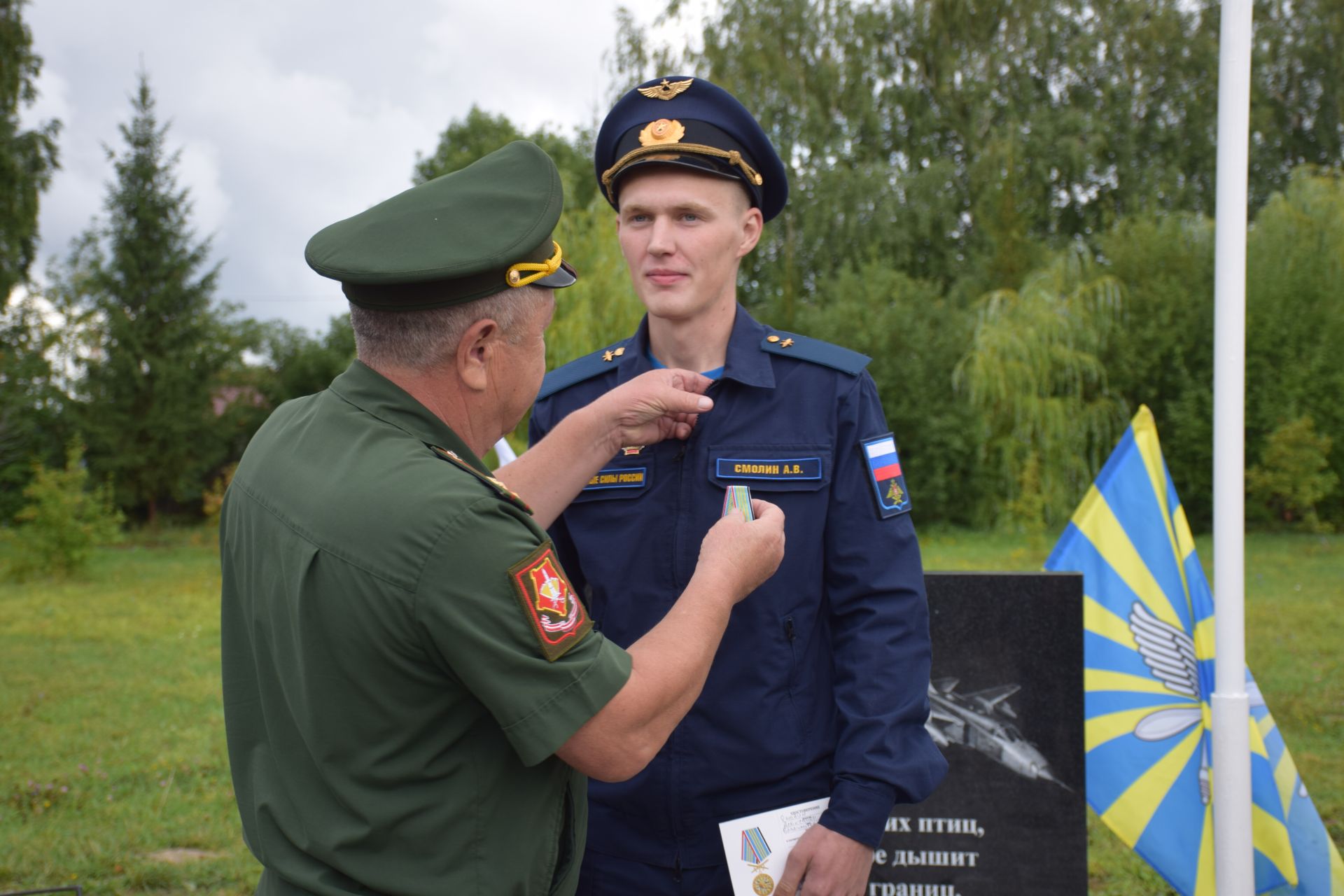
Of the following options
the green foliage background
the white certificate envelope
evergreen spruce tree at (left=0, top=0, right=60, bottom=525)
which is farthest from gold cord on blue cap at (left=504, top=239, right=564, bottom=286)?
evergreen spruce tree at (left=0, top=0, right=60, bottom=525)

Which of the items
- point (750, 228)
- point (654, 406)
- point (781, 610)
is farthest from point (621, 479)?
point (750, 228)

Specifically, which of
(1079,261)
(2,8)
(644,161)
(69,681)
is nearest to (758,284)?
(1079,261)

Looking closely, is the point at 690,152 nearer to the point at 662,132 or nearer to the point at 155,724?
the point at 662,132

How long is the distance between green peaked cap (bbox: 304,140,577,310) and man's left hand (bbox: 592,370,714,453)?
0.40m

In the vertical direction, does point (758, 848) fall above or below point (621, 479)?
below

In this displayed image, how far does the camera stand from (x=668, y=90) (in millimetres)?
2381

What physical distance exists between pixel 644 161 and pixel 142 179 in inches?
1230

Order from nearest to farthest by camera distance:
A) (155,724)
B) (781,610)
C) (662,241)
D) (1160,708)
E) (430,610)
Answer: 1. (430,610)
2. (781,610)
3. (662,241)
4. (1160,708)
5. (155,724)

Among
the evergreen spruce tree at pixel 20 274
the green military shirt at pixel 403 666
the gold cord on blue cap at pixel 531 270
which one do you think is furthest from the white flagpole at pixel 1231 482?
the evergreen spruce tree at pixel 20 274

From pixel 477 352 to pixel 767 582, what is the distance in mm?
780

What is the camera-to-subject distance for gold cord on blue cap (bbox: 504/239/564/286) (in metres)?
1.69

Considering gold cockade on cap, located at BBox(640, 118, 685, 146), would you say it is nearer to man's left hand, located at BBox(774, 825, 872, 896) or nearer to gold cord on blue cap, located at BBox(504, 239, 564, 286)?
gold cord on blue cap, located at BBox(504, 239, 564, 286)

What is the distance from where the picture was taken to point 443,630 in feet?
4.70

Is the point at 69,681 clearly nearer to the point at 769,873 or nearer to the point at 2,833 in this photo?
the point at 2,833
